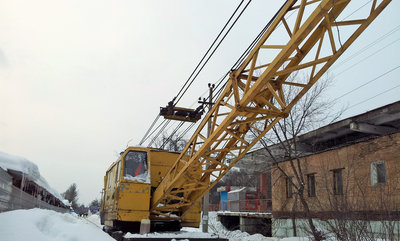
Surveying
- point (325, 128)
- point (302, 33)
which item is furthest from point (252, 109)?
point (325, 128)

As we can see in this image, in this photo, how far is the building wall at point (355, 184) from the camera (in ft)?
19.7

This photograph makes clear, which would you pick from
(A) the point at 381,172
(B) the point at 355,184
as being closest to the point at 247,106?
(B) the point at 355,184

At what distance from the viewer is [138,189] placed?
424 inches

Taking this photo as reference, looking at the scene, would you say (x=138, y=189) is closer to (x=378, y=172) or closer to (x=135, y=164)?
(x=135, y=164)

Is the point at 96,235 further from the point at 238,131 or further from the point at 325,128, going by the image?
the point at 325,128

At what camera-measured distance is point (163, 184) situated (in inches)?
424

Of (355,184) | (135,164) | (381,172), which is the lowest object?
(355,184)

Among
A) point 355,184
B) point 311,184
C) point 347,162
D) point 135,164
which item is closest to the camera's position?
point 355,184

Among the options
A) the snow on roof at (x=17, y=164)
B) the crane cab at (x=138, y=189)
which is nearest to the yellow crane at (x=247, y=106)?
the crane cab at (x=138, y=189)

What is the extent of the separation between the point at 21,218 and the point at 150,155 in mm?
4962

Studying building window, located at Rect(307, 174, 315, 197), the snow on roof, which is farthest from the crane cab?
building window, located at Rect(307, 174, 315, 197)

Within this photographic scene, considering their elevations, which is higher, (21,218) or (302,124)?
(302,124)

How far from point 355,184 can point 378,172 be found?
579 centimetres

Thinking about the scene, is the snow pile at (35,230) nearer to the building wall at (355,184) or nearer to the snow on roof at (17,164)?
the snow on roof at (17,164)
